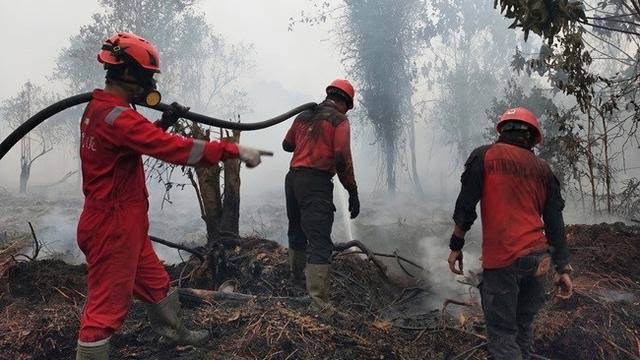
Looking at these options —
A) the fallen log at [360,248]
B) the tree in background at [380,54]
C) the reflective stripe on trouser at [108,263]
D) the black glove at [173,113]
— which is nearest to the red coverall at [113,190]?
the reflective stripe on trouser at [108,263]

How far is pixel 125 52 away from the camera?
2.78 metres

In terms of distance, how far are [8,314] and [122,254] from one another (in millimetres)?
1862

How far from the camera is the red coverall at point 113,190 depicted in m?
2.60

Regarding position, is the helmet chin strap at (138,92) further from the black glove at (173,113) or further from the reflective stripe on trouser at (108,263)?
the reflective stripe on trouser at (108,263)

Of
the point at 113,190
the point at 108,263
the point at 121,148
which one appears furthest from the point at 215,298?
the point at 121,148

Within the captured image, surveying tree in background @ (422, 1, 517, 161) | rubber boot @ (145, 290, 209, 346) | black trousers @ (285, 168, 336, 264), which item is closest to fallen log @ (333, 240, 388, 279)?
black trousers @ (285, 168, 336, 264)

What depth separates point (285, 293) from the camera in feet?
15.8

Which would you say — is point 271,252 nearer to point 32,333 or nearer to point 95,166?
point 32,333

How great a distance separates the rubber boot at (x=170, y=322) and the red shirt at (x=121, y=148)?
2.62 feet

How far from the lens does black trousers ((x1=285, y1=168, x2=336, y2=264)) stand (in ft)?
14.0

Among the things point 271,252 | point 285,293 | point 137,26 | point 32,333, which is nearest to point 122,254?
point 32,333

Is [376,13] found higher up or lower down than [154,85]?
higher up

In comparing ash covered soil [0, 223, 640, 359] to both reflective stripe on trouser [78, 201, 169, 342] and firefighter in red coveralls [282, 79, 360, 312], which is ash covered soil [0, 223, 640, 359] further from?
reflective stripe on trouser [78, 201, 169, 342]

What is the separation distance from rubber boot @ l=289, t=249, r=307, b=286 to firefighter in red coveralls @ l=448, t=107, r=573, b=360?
81.6 inches
